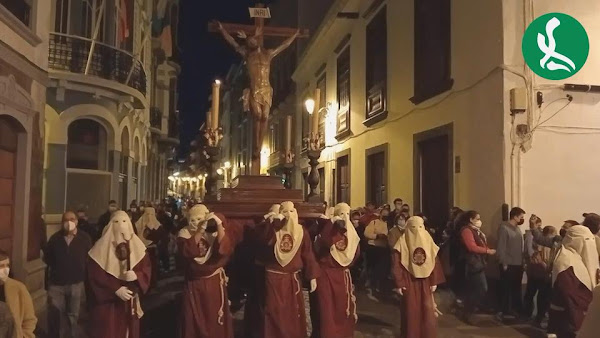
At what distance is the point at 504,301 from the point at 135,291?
17.5 feet

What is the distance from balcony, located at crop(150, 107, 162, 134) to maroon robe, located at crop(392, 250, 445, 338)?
56.5 feet

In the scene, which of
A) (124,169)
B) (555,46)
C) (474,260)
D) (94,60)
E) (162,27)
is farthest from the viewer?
(162,27)

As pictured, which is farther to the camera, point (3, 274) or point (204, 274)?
point (204, 274)

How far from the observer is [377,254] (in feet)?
33.8

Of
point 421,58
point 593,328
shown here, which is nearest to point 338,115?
point 421,58

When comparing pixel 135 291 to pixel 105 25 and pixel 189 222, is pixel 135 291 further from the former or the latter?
pixel 105 25

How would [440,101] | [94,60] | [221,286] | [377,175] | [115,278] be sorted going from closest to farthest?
[115,278], [221,286], [440,101], [94,60], [377,175]

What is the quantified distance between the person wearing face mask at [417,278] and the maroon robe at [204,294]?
207 cm

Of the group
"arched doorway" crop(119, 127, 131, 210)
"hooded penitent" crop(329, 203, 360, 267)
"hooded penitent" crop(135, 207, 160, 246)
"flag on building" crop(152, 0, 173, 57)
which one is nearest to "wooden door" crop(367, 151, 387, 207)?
"hooded penitent" crop(135, 207, 160, 246)

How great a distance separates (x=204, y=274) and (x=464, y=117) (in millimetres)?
6011

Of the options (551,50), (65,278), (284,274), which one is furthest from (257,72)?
(551,50)

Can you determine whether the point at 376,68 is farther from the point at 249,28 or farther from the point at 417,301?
the point at 417,301

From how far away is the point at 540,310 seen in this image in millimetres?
7844

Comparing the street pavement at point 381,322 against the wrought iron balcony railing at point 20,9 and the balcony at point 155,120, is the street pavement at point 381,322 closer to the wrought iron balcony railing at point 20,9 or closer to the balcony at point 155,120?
the wrought iron balcony railing at point 20,9
